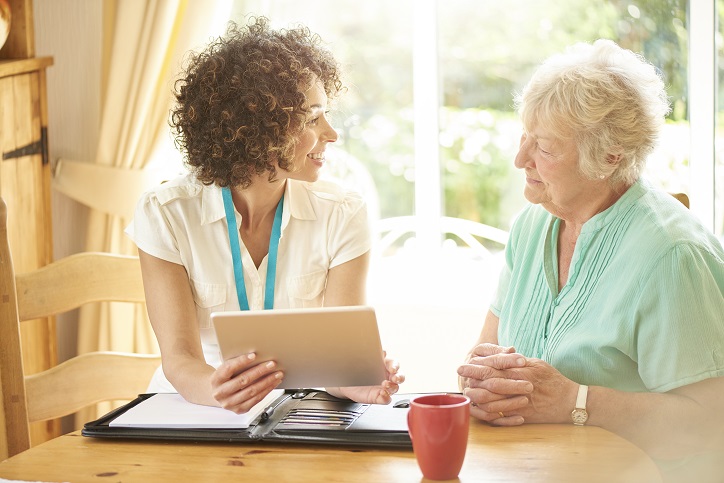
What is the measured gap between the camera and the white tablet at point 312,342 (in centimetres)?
131

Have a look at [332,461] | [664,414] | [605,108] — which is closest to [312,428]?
[332,461]

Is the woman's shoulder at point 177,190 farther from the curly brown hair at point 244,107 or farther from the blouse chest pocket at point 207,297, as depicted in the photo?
the blouse chest pocket at point 207,297

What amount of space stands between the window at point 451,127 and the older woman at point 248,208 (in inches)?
34.9

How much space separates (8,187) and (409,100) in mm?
1395

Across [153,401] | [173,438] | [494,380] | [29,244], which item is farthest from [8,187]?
[494,380]

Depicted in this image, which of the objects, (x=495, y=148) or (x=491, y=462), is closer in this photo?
(x=491, y=462)

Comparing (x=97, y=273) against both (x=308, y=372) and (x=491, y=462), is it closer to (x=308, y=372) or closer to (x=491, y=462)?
(x=308, y=372)

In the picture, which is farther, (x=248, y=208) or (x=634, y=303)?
(x=248, y=208)

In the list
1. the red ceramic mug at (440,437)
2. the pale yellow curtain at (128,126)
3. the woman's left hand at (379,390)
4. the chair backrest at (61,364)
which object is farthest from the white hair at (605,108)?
the pale yellow curtain at (128,126)

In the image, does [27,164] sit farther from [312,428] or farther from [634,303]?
[634,303]

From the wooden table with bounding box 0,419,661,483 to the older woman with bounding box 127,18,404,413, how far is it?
495mm

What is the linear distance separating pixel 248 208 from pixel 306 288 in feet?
0.73

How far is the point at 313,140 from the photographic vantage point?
6.38 ft

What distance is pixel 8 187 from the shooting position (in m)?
2.61
